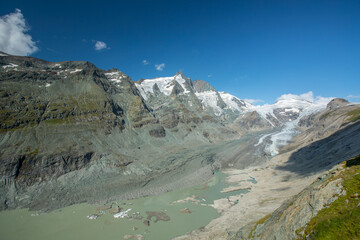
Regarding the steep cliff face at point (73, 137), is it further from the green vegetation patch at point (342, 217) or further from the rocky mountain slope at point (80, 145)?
the green vegetation patch at point (342, 217)

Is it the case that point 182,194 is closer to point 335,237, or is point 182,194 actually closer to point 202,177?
point 202,177

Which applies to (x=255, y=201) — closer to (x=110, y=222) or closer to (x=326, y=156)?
(x=110, y=222)

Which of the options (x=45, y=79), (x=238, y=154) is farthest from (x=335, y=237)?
(x=45, y=79)

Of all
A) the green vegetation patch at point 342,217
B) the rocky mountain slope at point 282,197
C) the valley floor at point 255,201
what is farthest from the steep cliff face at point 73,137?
the green vegetation patch at point 342,217

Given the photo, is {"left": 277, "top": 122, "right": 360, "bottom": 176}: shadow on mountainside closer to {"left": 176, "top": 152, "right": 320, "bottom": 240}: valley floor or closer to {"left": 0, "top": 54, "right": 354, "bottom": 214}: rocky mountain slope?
{"left": 176, "top": 152, "right": 320, "bottom": 240}: valley floor

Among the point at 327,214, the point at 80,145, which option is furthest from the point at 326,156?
the point at 80,145

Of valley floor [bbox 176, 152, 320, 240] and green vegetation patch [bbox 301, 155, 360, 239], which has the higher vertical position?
green vegetation patch [bbox 301, 155, 360, 239]

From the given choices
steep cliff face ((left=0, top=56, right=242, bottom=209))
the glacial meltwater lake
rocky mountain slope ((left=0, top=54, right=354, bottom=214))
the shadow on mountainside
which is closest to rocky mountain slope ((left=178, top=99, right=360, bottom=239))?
the shadow on mountainside
